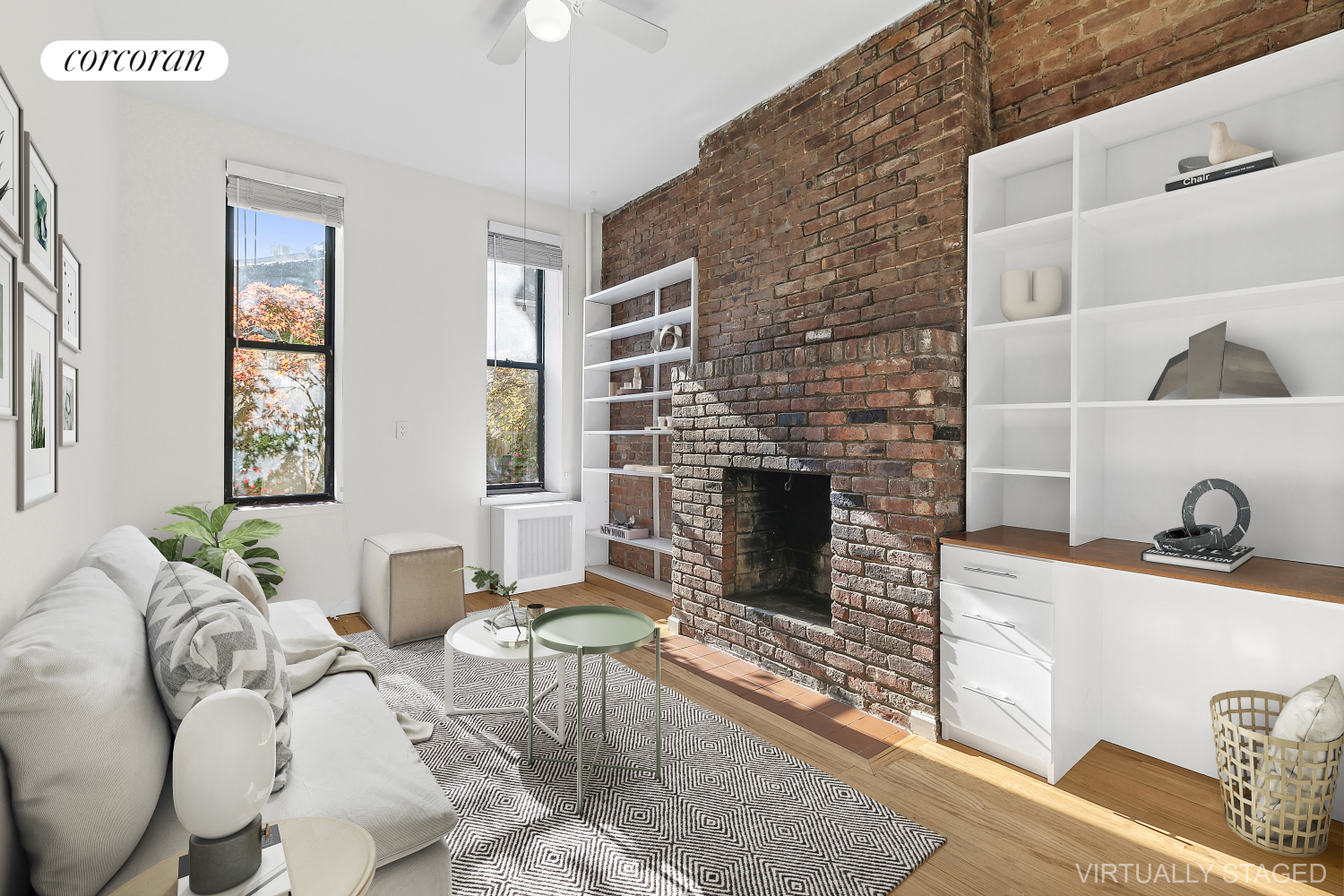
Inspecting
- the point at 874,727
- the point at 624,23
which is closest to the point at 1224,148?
the point at 624,23

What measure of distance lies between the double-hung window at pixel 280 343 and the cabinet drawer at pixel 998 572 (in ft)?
11.9

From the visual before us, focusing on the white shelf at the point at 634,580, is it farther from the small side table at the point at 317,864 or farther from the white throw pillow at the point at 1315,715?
the small side table at the point at 317,864

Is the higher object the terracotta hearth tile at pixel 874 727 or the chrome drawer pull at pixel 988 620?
the chrome drawer pull at pixel 988 620

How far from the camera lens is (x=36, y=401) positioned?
1604 mm

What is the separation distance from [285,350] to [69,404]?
191cm

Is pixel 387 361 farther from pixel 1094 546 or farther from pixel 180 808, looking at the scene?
pixel 1094 546

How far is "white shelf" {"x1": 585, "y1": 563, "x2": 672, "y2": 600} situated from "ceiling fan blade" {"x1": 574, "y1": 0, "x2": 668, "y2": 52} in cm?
317

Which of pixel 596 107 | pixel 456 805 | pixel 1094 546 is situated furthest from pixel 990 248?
pixel 456 805

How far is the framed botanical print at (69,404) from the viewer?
1.94 m

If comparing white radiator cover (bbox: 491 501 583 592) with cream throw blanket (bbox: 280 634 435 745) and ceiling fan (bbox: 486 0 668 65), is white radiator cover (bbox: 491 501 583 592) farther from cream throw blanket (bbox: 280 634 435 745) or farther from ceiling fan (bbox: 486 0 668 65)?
ceiling fan (bbox: 486 0 668 65)

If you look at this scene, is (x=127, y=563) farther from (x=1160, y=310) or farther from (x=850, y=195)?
(x=1160, y=310)

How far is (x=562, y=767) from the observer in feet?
7.23

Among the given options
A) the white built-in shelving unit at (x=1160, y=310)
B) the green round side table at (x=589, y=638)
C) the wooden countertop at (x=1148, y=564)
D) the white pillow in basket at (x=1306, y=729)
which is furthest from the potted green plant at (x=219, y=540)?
the white pillow in basket at (x=1306, y=729)

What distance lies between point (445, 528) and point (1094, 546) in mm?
3736
